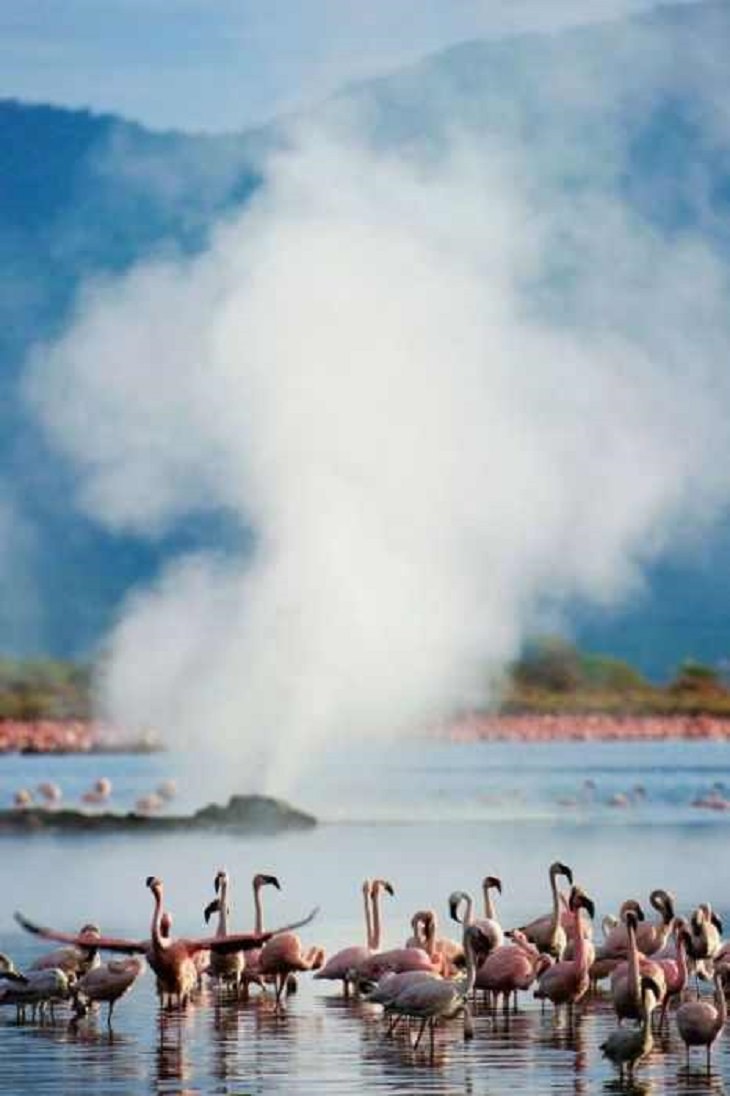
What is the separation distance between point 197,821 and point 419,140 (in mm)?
98302

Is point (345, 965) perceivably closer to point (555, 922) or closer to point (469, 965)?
point (555, 922)

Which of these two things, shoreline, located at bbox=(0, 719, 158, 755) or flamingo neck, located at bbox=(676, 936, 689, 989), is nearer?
flamingo neck, located at bbox=(676, 936, 689, 989)

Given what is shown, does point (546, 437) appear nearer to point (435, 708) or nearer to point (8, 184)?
point (435, 708)

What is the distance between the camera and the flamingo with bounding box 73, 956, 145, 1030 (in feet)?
55.2

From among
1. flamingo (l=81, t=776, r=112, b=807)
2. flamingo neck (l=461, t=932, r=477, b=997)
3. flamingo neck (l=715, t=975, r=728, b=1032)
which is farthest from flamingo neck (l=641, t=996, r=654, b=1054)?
flamingo (l=81, t=776, r=112, b=807)

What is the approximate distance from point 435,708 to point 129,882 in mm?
52755

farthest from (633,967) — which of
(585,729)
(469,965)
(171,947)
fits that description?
(585,729)

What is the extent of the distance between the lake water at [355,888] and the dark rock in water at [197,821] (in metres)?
0.54

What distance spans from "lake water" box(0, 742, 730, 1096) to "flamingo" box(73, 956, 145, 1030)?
176mm

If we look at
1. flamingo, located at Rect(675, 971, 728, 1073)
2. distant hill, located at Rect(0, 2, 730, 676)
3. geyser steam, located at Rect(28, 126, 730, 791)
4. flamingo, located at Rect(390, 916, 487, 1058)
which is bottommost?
flamingo, located at Rect(675, 971, 728, 1073)

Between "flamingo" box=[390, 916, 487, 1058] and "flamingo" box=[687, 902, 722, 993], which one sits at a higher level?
"flamingo" box=[687, 902, 722, 993]

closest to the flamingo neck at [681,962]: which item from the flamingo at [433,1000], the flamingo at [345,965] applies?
the flamingo at [433,1000]

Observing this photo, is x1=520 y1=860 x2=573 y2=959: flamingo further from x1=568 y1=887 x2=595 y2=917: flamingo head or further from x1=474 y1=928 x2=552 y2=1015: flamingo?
x1=474 y1=928 x2=552 y2=1015: flamingo

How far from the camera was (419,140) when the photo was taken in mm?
131875
